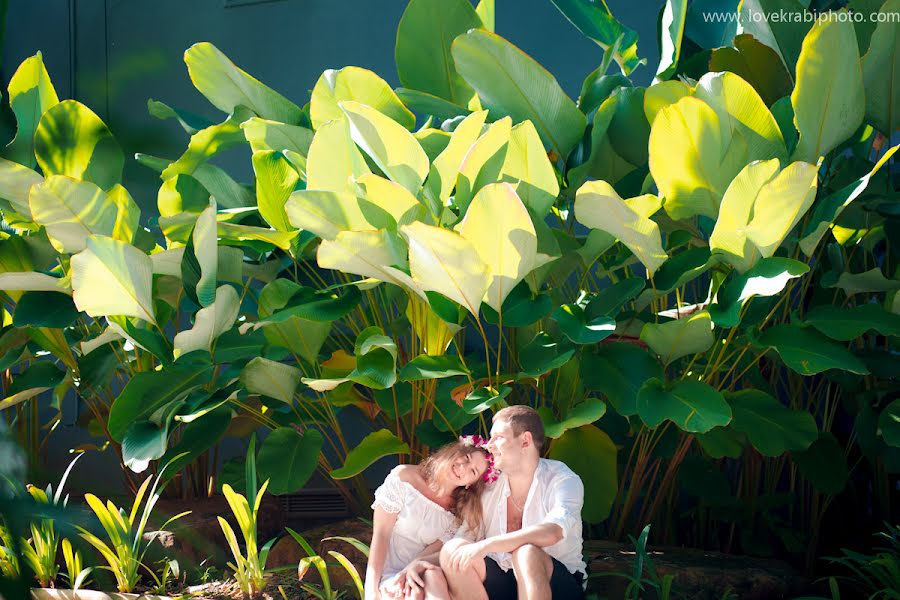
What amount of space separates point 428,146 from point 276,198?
1.35 ft

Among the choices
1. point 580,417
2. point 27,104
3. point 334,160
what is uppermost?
point 27,104

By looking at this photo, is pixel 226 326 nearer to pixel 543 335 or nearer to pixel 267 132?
pixel 267 132

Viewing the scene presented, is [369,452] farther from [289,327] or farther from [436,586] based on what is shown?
[436,586]

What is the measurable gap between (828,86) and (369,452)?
1.37 m

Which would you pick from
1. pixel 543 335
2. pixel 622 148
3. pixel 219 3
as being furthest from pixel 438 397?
pixel 219 3

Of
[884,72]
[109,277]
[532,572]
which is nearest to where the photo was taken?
[532,572]

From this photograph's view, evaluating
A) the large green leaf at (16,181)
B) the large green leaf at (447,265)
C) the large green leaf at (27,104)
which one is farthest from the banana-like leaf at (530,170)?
the large green leaf at (27,104)

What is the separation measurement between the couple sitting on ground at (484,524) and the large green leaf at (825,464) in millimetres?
814

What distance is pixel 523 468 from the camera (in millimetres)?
1870

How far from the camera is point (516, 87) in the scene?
226 cm

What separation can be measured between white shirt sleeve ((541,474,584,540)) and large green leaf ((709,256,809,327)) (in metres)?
0.46

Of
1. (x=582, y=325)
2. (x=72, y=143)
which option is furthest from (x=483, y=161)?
(x=72, y=143)

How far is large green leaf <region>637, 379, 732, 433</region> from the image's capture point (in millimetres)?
1862

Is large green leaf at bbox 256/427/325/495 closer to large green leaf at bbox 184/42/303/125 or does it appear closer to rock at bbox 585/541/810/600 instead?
rock at bbox 585/541/810/600
